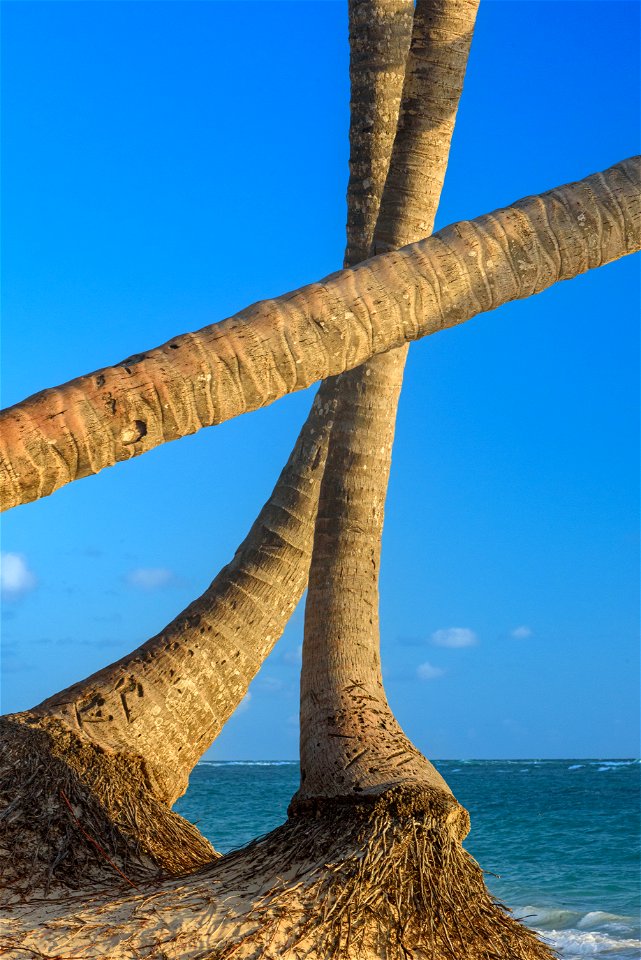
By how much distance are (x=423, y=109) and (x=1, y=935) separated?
6069mm

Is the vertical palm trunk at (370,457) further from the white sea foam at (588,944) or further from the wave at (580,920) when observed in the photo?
the wave at (580,920)

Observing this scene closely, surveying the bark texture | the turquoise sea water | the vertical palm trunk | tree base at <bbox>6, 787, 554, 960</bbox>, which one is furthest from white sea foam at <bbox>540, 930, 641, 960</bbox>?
the bark texture

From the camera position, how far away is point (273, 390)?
17.0ft

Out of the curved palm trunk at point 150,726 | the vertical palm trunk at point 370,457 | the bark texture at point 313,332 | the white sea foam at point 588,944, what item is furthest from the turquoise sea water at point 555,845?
the bark texture at point 313,332

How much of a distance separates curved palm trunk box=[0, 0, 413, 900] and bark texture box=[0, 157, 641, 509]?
121 inches

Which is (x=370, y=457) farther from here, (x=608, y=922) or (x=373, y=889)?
(x=608, y=922)

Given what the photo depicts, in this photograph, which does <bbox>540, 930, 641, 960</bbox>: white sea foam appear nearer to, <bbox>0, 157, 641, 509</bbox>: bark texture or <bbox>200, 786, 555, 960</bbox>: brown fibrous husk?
<bbox>200, 786, 555, 960</bbox>: brown fibrous husk

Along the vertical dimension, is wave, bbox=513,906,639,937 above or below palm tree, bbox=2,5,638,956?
below

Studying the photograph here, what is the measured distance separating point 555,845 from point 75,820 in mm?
18703

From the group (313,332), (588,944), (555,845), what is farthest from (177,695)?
(555,845)

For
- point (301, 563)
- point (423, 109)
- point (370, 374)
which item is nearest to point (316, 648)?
point (301, 563)

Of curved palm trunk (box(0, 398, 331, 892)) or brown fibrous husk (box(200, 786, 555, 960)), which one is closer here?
brown fibrous husk (box(200, 786, 555, 960))

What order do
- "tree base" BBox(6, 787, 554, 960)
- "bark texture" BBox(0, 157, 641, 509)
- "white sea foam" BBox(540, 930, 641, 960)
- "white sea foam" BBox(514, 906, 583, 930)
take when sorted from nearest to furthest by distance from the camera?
"bark texture" BBox(0, 157, 641, 509)
"tree base" BBox(6, 787, 554, 960)
"white sea foam" BBox(540, 930, 641, 960)
"white sea foam" BBox(514, 906, 583, 930)

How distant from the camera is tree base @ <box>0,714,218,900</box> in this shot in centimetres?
686
